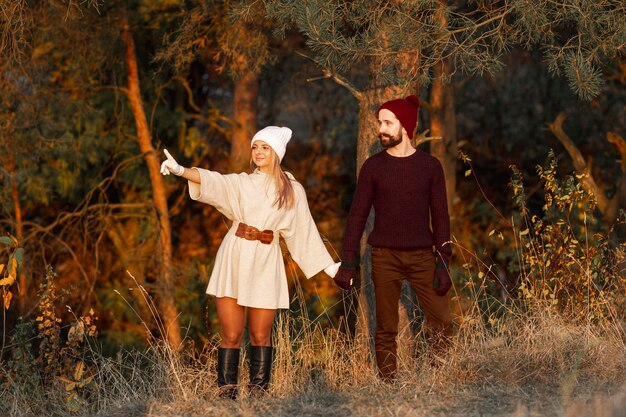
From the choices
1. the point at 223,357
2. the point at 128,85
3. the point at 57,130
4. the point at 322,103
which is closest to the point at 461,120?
the point at 322,103

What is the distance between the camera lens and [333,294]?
592 inches

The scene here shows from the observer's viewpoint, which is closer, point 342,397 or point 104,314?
point 342,397

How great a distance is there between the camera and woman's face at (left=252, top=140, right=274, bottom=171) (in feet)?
21.0

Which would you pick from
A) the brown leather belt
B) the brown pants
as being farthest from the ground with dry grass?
the brown leather belt

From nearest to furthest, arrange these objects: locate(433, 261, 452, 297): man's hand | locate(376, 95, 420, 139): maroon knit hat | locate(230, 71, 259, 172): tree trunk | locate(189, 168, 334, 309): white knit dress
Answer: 1. locate(189, 168, 334, 309): white knit dress
2. locate(433, 261, 452, 297): man's hand
3. locate(376, 95, 420, 139): maroon knit hat
4. locate(230, 71, 259, 172): tree trunk

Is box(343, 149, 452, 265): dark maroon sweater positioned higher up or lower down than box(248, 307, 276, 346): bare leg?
higher up

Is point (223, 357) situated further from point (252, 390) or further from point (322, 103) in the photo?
point (322, 103)

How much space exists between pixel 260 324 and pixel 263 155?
1003 millimetres

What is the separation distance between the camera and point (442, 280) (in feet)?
21.2

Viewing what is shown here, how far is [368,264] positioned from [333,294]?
722 cm

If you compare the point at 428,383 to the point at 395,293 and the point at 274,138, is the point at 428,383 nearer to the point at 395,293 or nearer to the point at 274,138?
the point at 395,293

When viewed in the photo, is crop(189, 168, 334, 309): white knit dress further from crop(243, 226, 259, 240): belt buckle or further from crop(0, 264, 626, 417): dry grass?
crop(0, 264, 626, 417): dry grass

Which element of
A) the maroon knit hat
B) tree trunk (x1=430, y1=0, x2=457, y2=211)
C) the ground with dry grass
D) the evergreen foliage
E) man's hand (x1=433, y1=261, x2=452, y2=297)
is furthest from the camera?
tree trunk (x1=430, y1=0, x2=457, y2=211)

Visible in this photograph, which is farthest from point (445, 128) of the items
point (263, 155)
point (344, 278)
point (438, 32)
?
point (263, 155)
